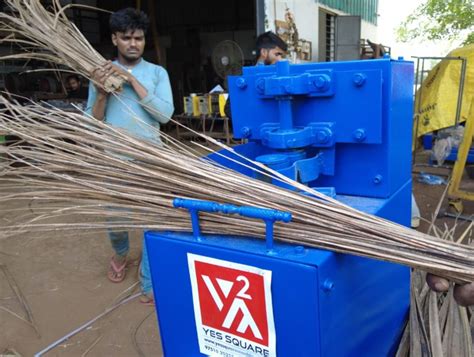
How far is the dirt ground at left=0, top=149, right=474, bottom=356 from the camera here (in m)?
2.14

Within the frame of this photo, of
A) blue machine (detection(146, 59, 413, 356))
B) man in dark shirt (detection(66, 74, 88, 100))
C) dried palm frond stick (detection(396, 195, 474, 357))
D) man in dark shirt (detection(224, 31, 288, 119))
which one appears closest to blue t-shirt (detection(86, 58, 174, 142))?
man in dark shirt (detection(224, 31, 288, 119))

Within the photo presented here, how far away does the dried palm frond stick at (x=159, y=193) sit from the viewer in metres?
0.95

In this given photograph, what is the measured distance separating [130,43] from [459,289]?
6.23ft

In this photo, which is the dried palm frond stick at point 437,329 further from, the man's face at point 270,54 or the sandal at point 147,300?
the man's face at point 270,54

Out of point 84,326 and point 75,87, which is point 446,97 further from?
point 75,87

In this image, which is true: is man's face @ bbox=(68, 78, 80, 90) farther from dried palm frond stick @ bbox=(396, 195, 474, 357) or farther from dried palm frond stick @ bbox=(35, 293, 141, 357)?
dried palm frond stick @ bbox=(396, 195, 474, 357)

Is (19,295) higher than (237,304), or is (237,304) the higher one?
(237,304)

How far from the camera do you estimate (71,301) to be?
8.41ft

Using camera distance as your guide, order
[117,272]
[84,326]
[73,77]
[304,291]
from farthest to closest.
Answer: [73,77]
[117,272]
[84,326]
[304,291]

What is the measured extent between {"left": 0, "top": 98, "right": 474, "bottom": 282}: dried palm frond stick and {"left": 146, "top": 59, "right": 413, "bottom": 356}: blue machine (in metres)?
0.06

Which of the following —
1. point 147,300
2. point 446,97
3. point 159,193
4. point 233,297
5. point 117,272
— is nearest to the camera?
point 233,297

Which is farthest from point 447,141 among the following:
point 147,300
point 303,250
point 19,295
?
point 19,295

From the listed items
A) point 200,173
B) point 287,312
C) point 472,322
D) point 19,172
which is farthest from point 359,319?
point 19,172

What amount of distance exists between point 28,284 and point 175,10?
1012 cm
